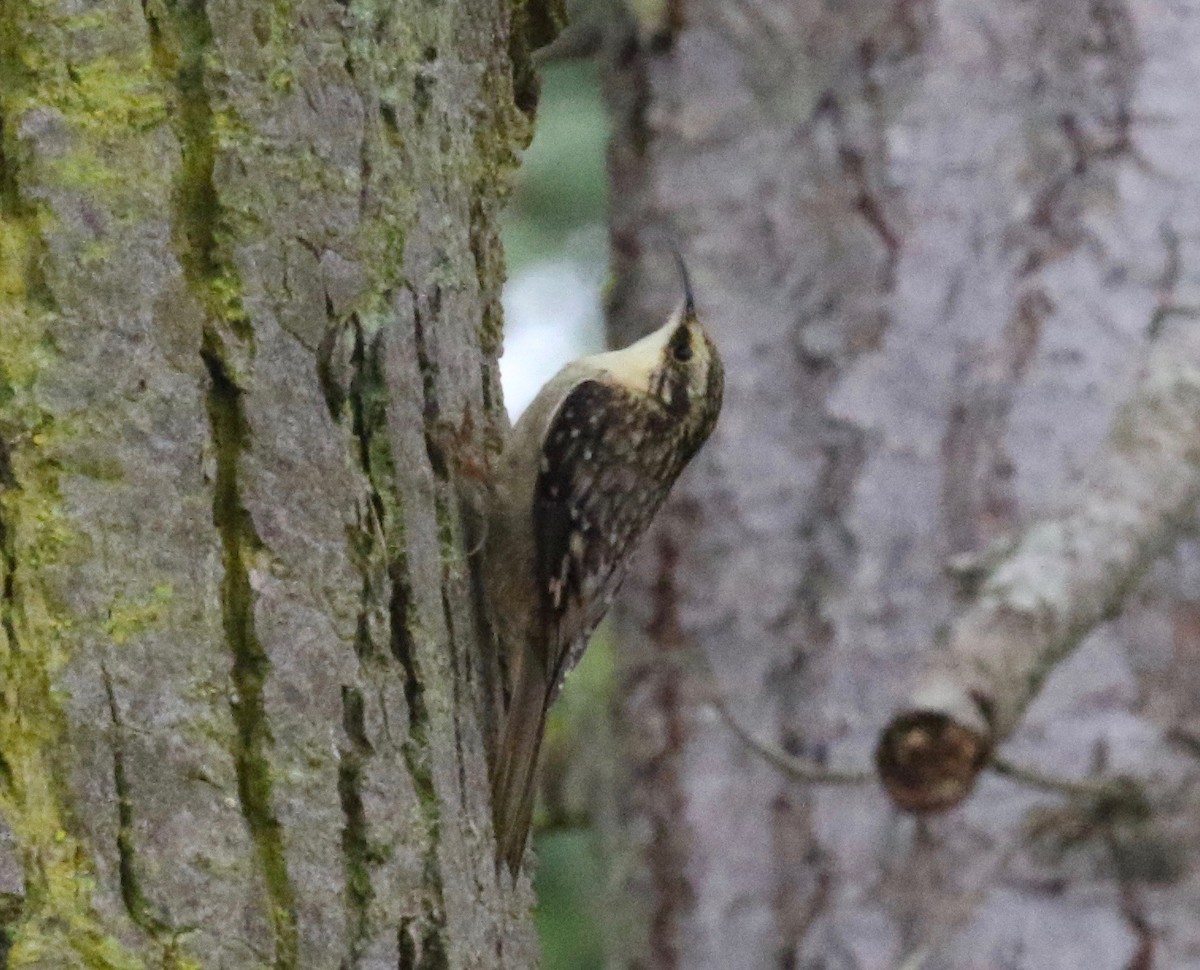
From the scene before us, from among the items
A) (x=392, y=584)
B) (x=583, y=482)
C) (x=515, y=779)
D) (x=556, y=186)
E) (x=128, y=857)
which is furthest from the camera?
(x=556, y=186)

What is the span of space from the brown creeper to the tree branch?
435 mm

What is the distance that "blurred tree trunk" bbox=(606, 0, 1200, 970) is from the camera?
3.11 metres

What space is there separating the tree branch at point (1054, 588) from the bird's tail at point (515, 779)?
1.23 ft

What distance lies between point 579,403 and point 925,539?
0.74m

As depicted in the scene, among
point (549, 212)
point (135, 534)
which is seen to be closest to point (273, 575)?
point (135, 534)

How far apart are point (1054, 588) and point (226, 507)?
3.60ft

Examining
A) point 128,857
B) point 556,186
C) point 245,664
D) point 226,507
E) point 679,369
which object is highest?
point 556,186

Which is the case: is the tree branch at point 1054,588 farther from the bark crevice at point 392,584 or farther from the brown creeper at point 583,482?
the bark crevice at point 392,584

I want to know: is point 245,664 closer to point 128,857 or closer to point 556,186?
point 128,857

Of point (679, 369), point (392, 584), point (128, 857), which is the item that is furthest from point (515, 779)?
point (679, 369)

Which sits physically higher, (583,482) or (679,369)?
(679,369)

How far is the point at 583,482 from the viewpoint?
9.22 feet

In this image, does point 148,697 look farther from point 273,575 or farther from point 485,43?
point 485,43

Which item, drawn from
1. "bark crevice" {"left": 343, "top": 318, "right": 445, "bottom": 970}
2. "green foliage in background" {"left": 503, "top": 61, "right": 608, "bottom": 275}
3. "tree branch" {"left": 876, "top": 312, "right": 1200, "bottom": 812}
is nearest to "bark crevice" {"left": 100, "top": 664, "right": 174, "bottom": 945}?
"bark crevice" {"left": 343, "top": 318, "right": 445, "bottom": 970}
